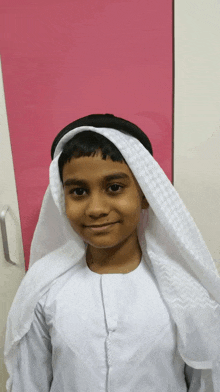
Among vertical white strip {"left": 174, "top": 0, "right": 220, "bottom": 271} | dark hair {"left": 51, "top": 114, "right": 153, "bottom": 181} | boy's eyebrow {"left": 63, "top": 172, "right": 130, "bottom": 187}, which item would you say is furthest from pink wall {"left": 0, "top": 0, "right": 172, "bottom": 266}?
boy's eyebrow {"left": 63, "top": 172, "right": 130, "bottom": 187}

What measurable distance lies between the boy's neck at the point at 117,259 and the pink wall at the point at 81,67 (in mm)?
400

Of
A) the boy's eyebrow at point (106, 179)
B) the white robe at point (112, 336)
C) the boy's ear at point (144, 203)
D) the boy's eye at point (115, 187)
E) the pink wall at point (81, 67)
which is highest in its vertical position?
the pink wall at point (81, 67)

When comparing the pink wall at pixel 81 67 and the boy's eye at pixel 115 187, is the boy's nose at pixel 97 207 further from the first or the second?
the pink wall at pixel 81 67

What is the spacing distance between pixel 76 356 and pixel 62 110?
779mm

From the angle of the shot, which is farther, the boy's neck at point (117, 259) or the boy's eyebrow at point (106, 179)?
the boy's neck at point (117, 259)

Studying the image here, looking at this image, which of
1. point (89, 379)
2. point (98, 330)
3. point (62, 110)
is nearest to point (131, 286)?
point (98, 330)

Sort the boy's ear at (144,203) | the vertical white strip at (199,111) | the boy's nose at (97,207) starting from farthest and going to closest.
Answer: the vertical white strip at (199,111) → the boy's ear at (144,203) → the boy's nose at (97,207)

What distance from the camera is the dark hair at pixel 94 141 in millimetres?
669

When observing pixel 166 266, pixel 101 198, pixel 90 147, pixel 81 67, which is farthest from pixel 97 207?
pixel 81 67

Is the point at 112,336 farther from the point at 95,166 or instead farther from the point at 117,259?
the point at 95,166

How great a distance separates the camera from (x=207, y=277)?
0.71 m

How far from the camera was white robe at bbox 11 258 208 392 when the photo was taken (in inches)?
27.7

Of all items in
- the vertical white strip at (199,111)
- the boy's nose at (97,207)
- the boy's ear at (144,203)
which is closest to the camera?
the boy's nose at (97,207)

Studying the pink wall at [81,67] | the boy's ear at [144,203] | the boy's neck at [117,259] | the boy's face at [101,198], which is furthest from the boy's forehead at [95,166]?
the pink wall at [81,67]
